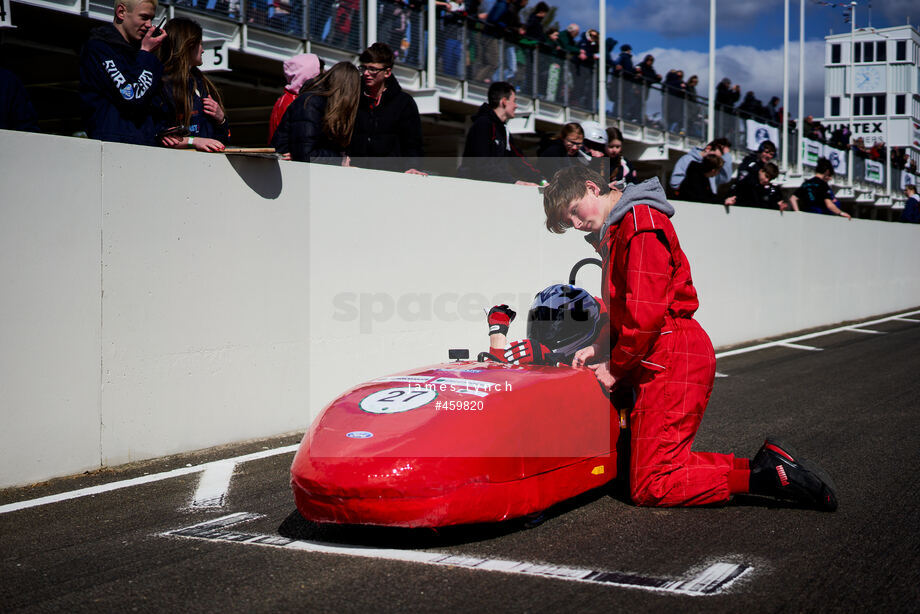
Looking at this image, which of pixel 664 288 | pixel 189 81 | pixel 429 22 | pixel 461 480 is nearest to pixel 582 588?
pixel 461 480

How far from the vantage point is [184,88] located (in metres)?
6.02

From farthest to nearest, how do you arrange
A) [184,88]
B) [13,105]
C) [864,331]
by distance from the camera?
1. [864,331]
2. [184,88]
3. [13,105]

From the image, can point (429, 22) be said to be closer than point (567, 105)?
Yes

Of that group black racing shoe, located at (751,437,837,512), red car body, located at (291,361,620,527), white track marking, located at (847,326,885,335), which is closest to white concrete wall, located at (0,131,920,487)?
red car body, located at (291,361,620,527)

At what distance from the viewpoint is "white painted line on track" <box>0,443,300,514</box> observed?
4.50 m

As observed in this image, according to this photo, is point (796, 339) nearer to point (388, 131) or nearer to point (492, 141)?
point (492, 141)

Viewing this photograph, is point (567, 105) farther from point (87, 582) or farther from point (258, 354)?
point (87, 582)

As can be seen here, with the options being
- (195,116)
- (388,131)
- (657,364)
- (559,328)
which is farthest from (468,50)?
(657,364)

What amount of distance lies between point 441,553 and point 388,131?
4.40 meters

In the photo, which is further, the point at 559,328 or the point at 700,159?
the point at 700,159

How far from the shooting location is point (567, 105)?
58.9 ft

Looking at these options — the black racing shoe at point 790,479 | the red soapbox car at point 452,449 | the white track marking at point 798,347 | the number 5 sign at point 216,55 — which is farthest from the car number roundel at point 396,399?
the white track marking at point 798,347

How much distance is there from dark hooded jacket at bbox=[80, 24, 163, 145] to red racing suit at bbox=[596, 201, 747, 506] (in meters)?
3.00

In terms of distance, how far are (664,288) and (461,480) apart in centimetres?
133
